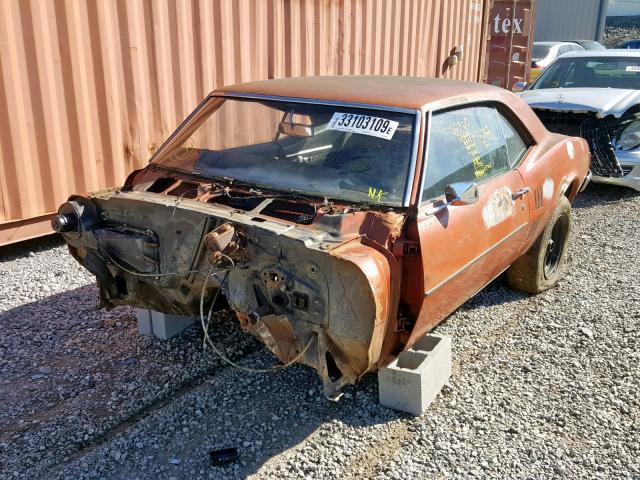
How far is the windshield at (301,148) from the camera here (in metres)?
3.25

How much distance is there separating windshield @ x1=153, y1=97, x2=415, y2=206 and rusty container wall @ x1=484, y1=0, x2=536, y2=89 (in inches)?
391

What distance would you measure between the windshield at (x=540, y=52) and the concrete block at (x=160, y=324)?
14660mm

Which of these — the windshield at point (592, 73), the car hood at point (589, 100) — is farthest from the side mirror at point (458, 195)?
the windshield at point (592, 73)

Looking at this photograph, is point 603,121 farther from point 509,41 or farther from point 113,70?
point 509,41

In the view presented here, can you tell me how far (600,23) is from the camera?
31.6 metres

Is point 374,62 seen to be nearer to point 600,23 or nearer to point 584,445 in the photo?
point 584,445

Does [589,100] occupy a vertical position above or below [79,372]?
above

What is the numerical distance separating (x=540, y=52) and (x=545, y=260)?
540 inches

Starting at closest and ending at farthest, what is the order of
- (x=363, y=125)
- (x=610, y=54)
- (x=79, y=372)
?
(x=363, y=125), (x=79, y=372), (x=610, y=54)

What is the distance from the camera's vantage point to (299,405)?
10.8 ft

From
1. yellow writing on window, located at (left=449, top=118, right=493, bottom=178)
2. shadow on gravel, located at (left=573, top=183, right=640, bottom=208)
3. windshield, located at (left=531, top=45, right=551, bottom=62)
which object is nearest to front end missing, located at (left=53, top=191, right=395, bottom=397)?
yellow writing on window, located at (left=449, top=118, right=493, bottom=178)

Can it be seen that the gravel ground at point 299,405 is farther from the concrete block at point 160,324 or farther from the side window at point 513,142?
the side window at point 513,142

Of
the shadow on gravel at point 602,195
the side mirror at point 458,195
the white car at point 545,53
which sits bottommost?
the shadow on gravel at point 602,195

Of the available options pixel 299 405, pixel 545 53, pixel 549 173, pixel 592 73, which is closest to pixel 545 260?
pixel 549 173
